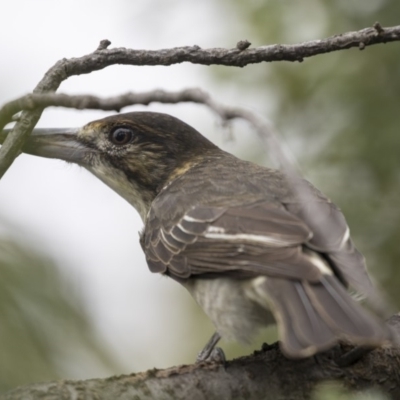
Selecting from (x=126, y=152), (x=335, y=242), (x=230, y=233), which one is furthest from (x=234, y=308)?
(x=126, y=152)

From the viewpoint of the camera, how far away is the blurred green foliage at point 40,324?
2.58 m

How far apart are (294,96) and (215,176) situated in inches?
32.5

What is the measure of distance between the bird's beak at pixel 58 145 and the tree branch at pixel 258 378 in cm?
181

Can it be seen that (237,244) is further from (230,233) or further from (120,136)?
(120,136)

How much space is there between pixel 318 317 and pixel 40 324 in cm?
106

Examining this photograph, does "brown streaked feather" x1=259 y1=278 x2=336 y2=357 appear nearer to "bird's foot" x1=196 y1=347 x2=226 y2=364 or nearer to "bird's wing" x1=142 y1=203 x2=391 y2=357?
"bird's wing" x1=142 y1=203 x2=391 y2=357

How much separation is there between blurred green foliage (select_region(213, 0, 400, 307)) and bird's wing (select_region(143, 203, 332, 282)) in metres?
0.87

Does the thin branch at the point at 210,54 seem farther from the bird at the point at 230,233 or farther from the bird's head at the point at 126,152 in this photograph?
the bird's head at the point at 126,152

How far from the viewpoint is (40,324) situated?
2818 millimetres

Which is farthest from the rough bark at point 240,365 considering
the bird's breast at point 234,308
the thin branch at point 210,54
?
the bird's breast at point 234,308

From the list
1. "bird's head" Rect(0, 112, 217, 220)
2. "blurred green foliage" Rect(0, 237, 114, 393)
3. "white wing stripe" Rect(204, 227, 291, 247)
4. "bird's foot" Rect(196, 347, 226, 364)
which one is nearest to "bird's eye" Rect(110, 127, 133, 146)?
"bird's head" Rect(0, 112, 217, 220)

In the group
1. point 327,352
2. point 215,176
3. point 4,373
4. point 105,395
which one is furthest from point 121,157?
point 4,373

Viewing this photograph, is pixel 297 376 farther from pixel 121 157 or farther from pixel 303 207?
pixel 121 157

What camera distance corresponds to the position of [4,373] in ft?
8.04
